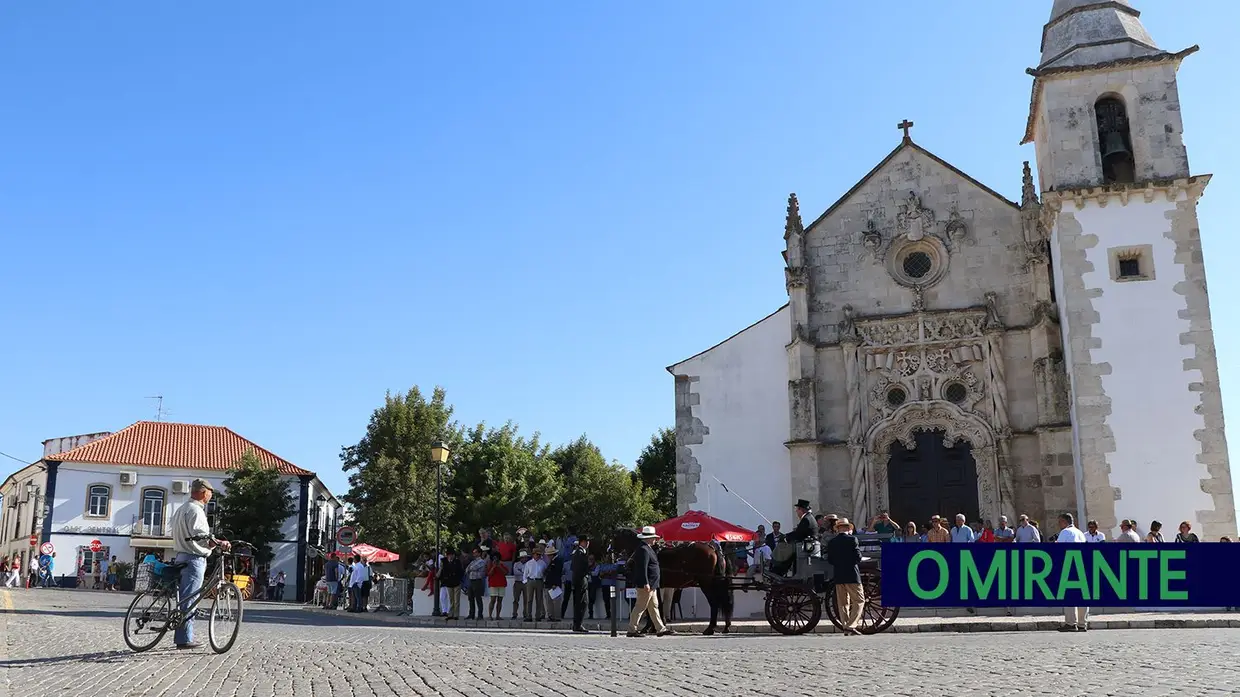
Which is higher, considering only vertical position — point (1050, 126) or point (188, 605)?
point (1050, 126)

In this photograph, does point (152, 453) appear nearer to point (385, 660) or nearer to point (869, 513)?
point (869, 513)

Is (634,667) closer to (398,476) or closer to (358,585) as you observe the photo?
(358,585)

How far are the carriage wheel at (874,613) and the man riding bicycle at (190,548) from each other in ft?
27.5

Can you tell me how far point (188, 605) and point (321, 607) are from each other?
2269 cm

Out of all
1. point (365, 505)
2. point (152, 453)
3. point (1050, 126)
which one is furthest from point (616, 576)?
point (152, 453)

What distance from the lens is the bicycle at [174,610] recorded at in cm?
994

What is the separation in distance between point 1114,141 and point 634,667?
68.8 feet

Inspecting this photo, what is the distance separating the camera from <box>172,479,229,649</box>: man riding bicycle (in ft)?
32.4

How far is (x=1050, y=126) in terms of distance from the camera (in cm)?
2527

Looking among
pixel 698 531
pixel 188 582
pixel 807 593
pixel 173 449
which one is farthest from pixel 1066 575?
pixel 173 449

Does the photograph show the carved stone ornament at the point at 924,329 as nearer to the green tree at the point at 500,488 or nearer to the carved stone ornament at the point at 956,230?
the carved stone ornament at the point at 956,230

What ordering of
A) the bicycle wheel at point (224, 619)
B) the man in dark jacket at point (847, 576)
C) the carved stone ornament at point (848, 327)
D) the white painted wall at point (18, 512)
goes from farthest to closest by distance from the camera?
the white painted wall at point (18, 512) < the carved stone ornament at point (848, 327) < the man in dark jacket at point (847, 576) < the bicycle wheel at point (224, 619)

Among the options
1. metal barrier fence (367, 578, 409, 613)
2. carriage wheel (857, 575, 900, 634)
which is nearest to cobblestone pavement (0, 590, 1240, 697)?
carriage wheel (857, 575, 900, 634)

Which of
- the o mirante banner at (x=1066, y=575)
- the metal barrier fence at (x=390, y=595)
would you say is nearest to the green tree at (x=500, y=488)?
the metal barrier fence at (x=390, y=595)
